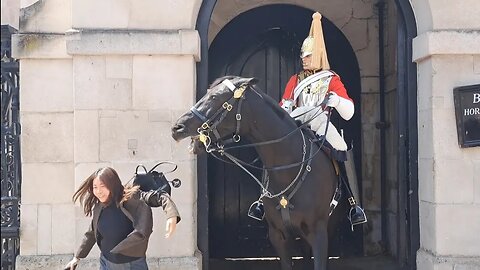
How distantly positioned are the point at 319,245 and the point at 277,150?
0.80m

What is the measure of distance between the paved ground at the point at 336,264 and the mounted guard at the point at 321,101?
147cm

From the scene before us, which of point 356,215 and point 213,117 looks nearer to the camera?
point 213,117

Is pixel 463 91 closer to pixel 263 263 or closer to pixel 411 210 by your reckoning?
pixel 411 210

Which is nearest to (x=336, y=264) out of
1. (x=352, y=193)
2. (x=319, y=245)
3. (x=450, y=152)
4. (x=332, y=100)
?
(x=352, y=193)

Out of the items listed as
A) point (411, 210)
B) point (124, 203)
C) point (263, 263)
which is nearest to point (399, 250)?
point (411, 210)

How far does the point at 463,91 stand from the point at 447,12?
716 millimetres

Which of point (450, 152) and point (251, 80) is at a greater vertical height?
point (251, 80)

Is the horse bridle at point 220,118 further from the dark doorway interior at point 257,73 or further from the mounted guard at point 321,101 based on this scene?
the dark doorway interior at point 257,73

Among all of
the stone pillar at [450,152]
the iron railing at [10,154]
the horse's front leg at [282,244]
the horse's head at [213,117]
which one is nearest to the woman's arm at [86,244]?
the horse's head at [213,117]

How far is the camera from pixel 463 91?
19.0 ft

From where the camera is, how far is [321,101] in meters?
5.60

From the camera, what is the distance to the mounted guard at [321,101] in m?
5.55

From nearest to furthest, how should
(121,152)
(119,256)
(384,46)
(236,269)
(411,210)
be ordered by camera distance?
(119,256)
(121,152)
(411,210)
(236,269)
(384,46)

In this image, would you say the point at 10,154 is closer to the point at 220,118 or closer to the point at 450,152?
the point at 220,118
